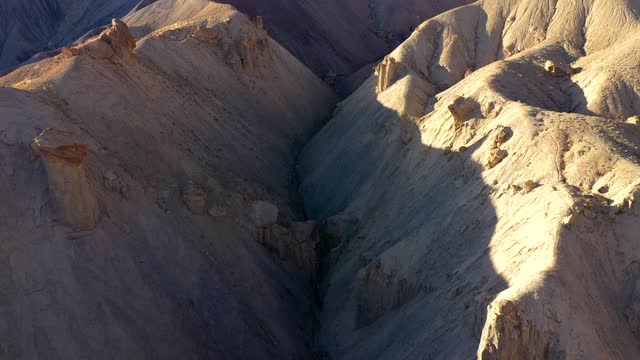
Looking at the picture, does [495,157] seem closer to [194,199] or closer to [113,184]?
[194,199]

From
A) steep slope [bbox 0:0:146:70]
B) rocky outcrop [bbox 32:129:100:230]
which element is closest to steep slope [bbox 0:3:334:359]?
rocky outcrop [bbox 32:129:100:230]

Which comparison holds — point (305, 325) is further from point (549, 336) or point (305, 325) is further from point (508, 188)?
point (549, 336)

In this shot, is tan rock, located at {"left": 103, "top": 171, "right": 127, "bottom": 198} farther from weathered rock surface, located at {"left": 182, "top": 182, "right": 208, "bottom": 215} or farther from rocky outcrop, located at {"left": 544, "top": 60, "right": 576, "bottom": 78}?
rocky outcrop, located at {"left": 544, "top": 60, "right": 576, "bottom": 78}

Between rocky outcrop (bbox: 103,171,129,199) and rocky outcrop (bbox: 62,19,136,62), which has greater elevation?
rocky outcrop (bbox: 62,19,136,62)

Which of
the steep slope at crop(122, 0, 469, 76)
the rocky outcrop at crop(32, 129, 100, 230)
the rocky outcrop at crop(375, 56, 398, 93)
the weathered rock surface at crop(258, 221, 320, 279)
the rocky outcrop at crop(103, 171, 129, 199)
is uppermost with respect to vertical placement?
the rocky outcrop at crop(32, 129, 100, 230)

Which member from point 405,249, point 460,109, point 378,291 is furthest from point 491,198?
point 460,109

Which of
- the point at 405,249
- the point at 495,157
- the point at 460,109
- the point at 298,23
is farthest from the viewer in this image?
the point at 298,23

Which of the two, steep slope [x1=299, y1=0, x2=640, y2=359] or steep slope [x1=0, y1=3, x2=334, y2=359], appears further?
steep slope [x1=0, y1=3, x2=334, y2=359]

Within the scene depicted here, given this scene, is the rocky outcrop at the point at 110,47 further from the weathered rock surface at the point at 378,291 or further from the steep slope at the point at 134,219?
the weathered rock surface at the point at 378,291
